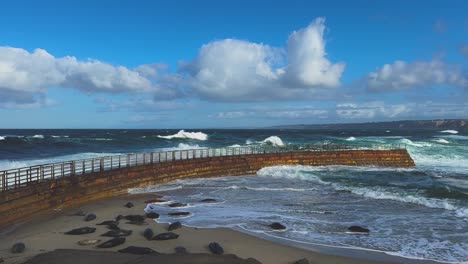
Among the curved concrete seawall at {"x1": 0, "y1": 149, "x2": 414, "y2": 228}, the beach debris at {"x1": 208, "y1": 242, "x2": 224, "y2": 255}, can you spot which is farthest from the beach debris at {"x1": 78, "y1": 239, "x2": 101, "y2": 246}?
the curved concrete seawall at {"x1": 0, "y1": 149, "x2": 414, "y2": 228}

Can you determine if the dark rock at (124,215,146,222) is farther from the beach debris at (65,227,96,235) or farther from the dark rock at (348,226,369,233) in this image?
the dark rock at (348,226,369,233)

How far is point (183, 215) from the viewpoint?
1792cm

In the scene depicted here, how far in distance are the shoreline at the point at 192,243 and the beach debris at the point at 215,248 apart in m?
0.16

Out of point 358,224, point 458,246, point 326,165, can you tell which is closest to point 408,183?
point 326,165

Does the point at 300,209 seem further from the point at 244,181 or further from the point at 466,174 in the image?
the point at 466,174

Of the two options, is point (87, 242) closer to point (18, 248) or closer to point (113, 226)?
point (18, 248)

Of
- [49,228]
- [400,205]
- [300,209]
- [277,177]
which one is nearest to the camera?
[49,228]

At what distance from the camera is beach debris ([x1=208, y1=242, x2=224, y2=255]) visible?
11.9 m

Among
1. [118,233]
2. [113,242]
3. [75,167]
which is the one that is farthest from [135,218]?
[75,167]

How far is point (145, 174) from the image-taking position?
28.1 m

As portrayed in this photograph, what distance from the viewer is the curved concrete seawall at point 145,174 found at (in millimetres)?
17156

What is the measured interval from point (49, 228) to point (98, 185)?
7.78 m

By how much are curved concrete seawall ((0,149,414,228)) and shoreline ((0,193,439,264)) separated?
0.88m

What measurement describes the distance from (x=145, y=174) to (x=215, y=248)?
1670 centimetres
